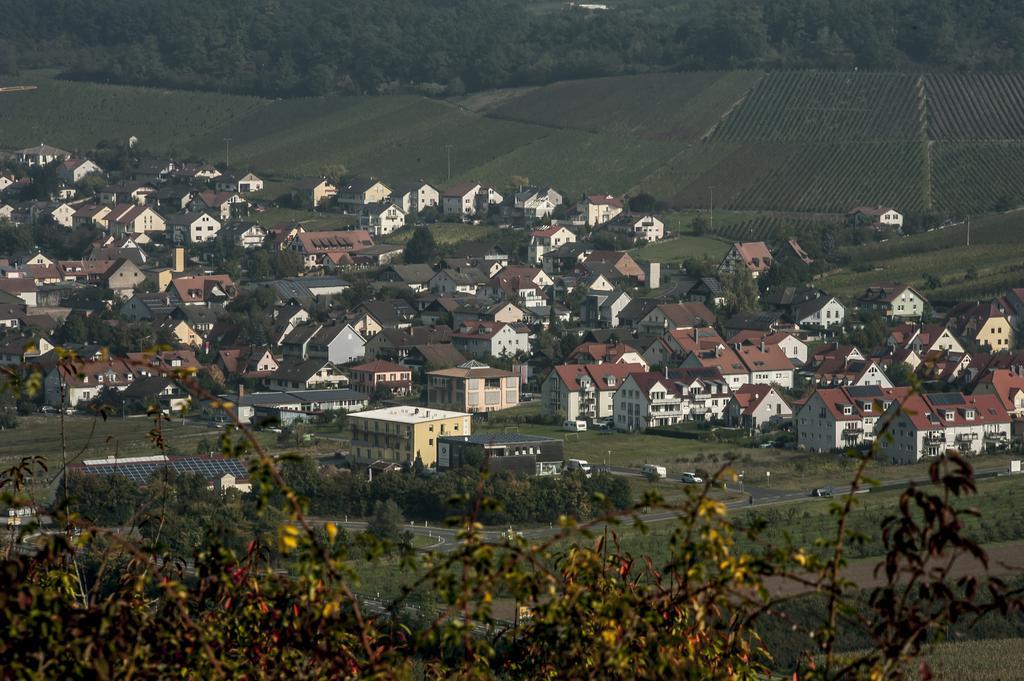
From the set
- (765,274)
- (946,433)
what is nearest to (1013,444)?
(946,433)

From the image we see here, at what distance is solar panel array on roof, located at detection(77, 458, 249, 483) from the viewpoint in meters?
17.7

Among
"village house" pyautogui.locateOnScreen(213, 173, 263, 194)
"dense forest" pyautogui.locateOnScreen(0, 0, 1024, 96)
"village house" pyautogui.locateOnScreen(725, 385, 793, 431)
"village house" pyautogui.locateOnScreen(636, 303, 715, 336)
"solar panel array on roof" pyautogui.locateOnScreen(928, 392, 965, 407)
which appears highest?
"dense forest" pyautogui.locateOnScreen(0, 0, 1024, 96)

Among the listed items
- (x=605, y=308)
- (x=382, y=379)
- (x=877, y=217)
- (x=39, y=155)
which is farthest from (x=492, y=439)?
(x=39, y=155)

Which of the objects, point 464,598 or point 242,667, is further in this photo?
point 242,667

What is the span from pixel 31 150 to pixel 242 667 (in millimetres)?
45482

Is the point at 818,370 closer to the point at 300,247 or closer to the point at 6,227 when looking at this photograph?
the point at 300,247

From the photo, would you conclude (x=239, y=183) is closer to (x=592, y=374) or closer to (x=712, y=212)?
(x=712, y=212)

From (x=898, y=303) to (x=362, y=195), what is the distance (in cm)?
1611

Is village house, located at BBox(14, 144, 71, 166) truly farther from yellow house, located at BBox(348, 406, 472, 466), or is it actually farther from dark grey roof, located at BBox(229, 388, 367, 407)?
yellow house, located at BBox(348, 406, 472, 466)

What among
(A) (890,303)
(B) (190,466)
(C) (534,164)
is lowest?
(B) (190,466)

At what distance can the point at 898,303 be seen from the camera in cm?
2978

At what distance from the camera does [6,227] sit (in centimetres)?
3866

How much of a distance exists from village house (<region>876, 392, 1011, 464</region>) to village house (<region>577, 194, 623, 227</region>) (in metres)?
18.5

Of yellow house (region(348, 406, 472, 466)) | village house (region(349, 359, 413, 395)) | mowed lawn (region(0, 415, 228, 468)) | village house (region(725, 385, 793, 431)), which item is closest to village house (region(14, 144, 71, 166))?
village house (region(349, 359, 413, 395))
